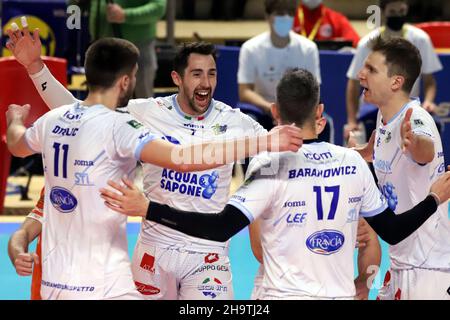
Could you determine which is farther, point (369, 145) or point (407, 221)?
point (369, 145)

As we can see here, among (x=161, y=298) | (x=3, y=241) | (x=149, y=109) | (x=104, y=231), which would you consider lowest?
(x=3, y=241)

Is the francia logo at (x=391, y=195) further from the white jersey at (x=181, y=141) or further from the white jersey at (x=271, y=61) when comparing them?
the white jersey at (x=271, y=61)

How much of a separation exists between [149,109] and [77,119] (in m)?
1.09

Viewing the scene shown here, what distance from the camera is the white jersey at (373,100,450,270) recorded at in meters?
6.70

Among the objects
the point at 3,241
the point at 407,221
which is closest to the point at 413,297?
the point at 407,221

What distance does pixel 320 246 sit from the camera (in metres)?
5.84

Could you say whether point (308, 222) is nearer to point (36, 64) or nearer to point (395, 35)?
point (36, 64)

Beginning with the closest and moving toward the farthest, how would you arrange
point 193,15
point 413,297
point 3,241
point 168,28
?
point 413,297 → point 3,241 → point 168,28 → point 193,15

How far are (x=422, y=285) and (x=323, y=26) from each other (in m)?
8.01

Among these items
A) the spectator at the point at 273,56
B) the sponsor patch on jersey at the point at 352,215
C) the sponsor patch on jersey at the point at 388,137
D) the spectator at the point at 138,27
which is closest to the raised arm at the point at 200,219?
the sponsor patch on jersey at the point at 352,215

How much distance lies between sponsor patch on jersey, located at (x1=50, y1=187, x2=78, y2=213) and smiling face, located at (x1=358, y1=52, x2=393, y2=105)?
2098mm

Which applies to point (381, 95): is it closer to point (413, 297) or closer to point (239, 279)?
point (413, 297)

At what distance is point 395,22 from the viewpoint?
12.0 metres

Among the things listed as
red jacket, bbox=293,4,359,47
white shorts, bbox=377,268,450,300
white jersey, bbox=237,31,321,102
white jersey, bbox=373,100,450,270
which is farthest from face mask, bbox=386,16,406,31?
white shorts, bbox=377,268,450,300
